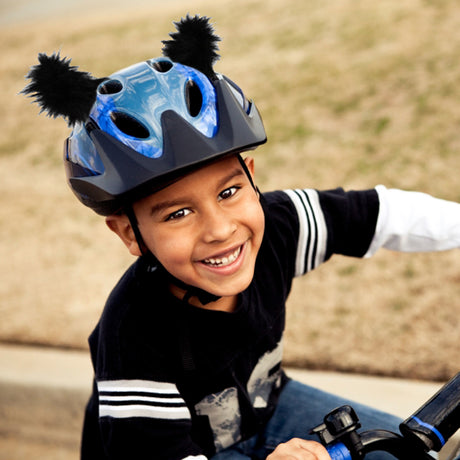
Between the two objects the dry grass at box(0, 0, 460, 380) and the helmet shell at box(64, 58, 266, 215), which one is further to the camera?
the dry grass at box(0, 0, 460, 380)

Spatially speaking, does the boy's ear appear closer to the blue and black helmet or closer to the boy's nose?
the blue and black helmet

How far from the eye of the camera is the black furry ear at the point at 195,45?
1.89 m

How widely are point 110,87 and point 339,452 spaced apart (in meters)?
1.21

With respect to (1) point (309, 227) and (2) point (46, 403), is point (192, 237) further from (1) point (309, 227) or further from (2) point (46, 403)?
(2) point (46, 403)

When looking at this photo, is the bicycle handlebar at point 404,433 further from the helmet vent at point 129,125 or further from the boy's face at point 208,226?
the helmet vent at point 129,125

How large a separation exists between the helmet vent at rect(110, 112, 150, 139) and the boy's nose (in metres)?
0.30

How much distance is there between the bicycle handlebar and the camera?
1426 millimetres

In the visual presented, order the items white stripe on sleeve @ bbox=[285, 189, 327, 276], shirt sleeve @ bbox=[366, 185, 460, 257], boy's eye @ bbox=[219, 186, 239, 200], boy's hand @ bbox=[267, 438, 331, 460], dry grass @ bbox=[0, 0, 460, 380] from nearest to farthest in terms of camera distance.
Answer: boy's hand @ bbox=[267, 438, 331, 460] < boy's eye @ bbox=[219, 186, 239, 200] < shirt sleeve @ bbox=[366, 185, 460, 257] < white stripe on sleeve @ bbox=[285, 189, 327, 276] < dry grass @ bbox=[0, 0, 460, 380]

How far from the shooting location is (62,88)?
5.89 feet

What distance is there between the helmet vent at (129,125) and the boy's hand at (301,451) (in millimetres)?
920

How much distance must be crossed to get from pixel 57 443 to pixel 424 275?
97.8 inches

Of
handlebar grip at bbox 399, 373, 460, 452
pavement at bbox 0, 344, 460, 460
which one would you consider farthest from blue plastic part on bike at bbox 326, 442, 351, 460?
pavement at bbox 0, 344, 460, 460

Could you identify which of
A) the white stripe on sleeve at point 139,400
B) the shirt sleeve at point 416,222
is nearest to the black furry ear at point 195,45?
the shirt sleeve at point 416,222

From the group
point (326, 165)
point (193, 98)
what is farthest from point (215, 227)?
point (326, 165)
